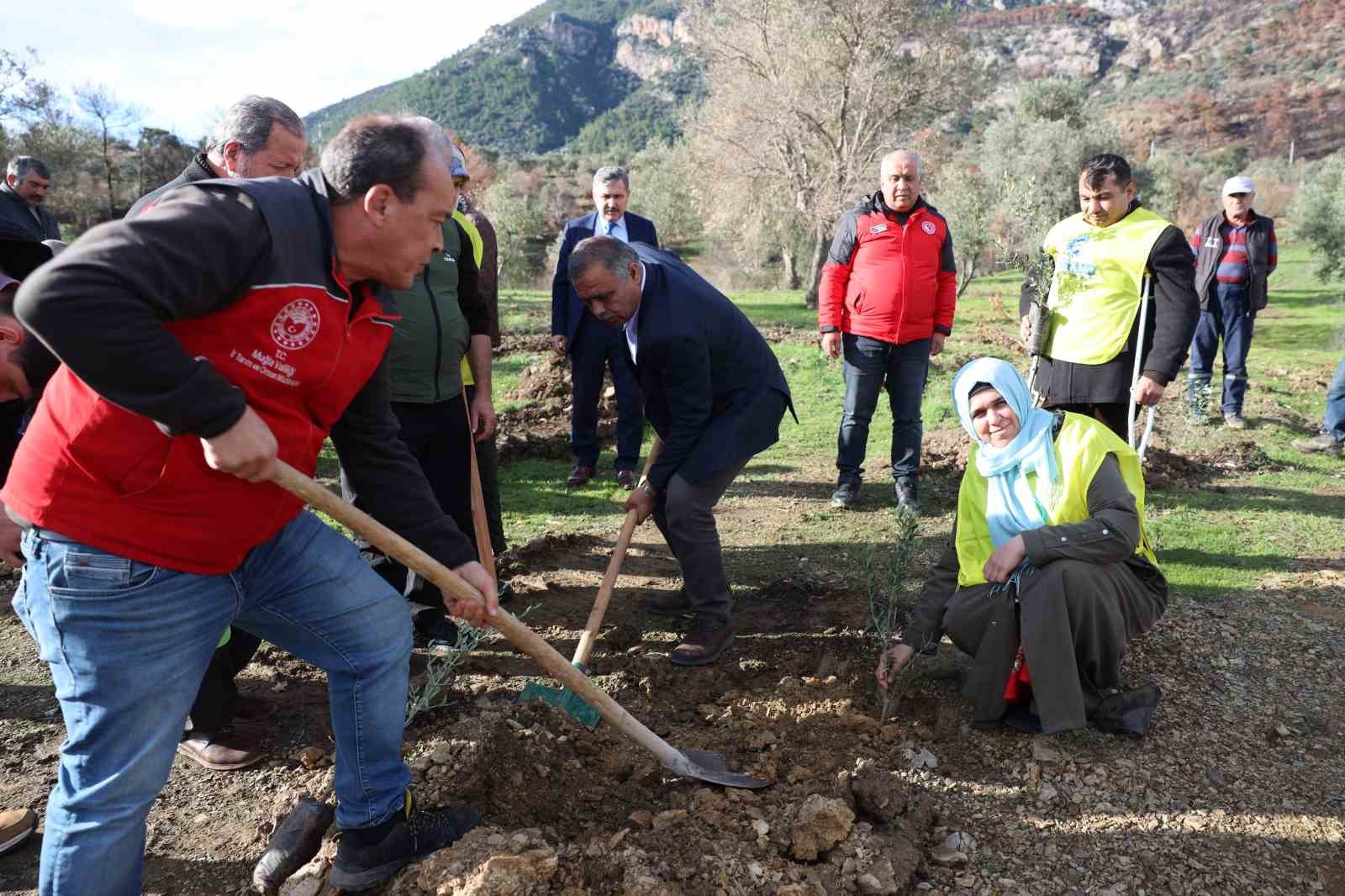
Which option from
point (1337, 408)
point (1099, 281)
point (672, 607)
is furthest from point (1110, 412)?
point (1337, 408)

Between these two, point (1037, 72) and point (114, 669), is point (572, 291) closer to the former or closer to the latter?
point (114, 669)

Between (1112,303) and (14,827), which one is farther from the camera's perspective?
(1112,303)

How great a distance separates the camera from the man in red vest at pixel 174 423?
5.13 feet

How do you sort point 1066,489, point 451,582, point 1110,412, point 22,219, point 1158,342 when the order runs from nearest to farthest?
1. point 451,582
2. point 1066,489
3. point 1158,342
4. point 1110,412
5. point 22,219

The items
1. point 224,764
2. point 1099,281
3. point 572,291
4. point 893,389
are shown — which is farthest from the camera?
point 572,291

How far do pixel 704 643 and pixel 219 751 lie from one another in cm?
197

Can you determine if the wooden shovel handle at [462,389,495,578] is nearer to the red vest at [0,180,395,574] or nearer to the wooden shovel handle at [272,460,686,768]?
the wooden shovel handle at [272,460,686,768]

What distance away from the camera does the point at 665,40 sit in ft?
414

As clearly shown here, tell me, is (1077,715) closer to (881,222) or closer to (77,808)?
(77,808)

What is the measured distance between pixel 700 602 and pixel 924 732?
115cm

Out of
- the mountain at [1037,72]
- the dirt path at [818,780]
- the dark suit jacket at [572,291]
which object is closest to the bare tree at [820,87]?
the dark suit jacket at [572,291]

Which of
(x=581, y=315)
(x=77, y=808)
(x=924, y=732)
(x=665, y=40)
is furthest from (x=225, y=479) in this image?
(x=665, y=40)

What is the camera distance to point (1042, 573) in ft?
10.2

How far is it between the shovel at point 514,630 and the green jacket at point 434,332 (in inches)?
56.8
